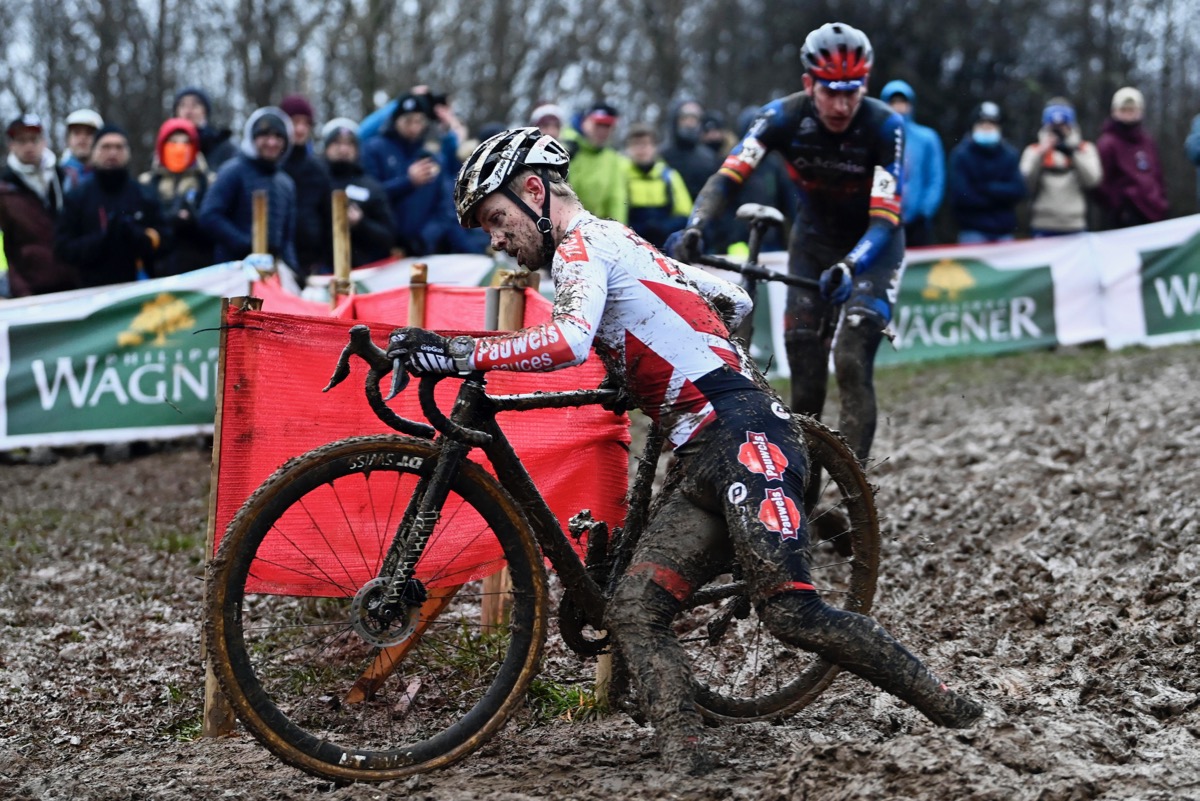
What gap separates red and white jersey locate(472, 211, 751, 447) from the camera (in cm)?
441

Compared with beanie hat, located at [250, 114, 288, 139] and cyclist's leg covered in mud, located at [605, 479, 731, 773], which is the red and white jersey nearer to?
cyclist's leg covered in mud, located at [605, 479, 731, 773]

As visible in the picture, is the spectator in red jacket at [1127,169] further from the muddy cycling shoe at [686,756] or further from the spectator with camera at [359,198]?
the muddy cycling shoe at [686,756]

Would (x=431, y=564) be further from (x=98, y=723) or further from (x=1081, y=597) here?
(x=1081, y=597)

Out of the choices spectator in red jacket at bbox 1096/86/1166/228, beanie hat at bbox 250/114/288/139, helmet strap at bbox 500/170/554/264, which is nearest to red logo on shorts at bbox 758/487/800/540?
helmet strap at bbox 500/170/554/264

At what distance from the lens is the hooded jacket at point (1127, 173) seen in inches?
611

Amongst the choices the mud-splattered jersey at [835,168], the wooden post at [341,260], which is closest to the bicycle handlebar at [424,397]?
the mud-splattered jersey at [835,168]

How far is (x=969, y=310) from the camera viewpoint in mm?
15047

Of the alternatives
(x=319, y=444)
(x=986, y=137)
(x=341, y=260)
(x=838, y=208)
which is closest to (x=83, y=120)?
(x=341, y=260)

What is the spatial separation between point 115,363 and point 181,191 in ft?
5.57

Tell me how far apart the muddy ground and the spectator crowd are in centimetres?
196

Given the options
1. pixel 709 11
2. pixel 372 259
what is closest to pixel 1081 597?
pixel 372 259

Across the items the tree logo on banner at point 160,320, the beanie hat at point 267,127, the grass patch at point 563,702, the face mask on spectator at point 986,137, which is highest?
the face mask on spectator at point 986,137

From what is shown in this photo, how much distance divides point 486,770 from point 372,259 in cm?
835

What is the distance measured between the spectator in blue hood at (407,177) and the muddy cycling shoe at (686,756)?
9014mm
